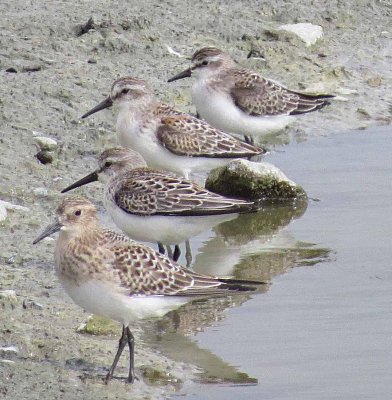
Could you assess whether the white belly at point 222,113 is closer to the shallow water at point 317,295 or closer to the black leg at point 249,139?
the black leg at point 249,139

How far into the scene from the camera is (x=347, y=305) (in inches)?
373

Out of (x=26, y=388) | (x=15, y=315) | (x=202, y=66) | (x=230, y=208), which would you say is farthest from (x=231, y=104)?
(x=26, y=388)

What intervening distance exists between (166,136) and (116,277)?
3.64m

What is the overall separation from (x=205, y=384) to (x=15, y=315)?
1.45m

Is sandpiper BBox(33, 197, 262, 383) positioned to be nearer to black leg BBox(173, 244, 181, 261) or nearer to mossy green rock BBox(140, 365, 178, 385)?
mossy green rock BBox(140, 365, 178, 385)

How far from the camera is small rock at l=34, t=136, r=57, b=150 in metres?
12.3

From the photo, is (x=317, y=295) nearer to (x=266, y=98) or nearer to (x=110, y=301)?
(x=110, y=301)

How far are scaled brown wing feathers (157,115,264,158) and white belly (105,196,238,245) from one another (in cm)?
161

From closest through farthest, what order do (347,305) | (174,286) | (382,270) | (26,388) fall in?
(26,388)
(174,286)
(347,305)
(382,270)

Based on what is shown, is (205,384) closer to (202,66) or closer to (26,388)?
(26,388)

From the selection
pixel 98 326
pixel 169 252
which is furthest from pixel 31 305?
pixel 169 252

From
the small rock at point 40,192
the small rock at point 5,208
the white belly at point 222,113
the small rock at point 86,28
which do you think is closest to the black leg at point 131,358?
the small rock at point 5,208

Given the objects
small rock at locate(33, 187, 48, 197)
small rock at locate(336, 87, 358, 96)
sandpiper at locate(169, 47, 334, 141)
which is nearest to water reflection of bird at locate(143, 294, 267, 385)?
small rock at locate(33, 187, 48, 197)

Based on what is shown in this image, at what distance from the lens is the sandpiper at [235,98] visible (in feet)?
42.5
